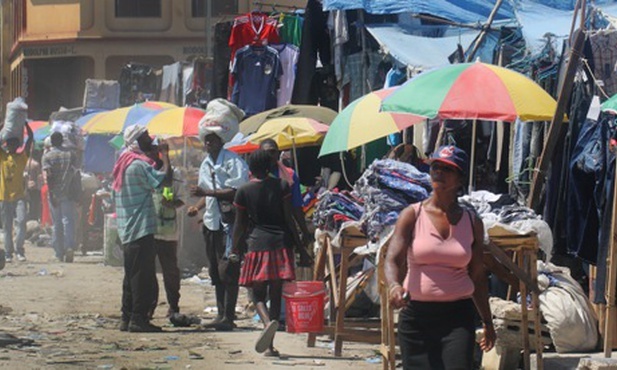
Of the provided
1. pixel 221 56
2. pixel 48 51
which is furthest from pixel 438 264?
pixel 48 51

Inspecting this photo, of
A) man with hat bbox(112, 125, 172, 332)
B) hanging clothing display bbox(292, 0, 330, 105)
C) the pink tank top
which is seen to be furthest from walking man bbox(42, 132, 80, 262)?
the pink tank top

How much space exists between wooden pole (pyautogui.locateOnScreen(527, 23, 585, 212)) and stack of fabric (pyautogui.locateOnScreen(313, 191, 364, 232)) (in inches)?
55.0

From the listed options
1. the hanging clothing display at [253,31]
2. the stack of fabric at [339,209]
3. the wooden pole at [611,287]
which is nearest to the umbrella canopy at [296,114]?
the hanging clothing display at [253,31]

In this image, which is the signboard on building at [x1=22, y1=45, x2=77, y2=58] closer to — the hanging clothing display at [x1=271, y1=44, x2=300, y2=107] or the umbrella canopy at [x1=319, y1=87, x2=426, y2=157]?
the hanging clothing display at [x1=271, y1=44, x2=300, y2=107]

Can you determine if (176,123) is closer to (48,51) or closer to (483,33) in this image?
(483,33)

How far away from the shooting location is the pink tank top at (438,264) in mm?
7219

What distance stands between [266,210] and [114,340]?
6.48 ft

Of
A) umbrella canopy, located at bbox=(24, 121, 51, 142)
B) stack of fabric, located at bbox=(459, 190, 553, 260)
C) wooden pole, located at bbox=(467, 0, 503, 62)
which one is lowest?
umbrella canopy, located at bbox=(24, 121, 51, 142)

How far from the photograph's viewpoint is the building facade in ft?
152

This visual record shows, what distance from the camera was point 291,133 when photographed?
1524 cm

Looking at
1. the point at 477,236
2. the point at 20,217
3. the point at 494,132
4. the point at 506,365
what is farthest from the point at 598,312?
the point at 20,217

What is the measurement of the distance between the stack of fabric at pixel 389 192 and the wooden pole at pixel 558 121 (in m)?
1.30

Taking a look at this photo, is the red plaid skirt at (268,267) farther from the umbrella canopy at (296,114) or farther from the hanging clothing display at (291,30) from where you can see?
the hanging clothing display at (291,30)

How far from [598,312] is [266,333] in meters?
2.61
